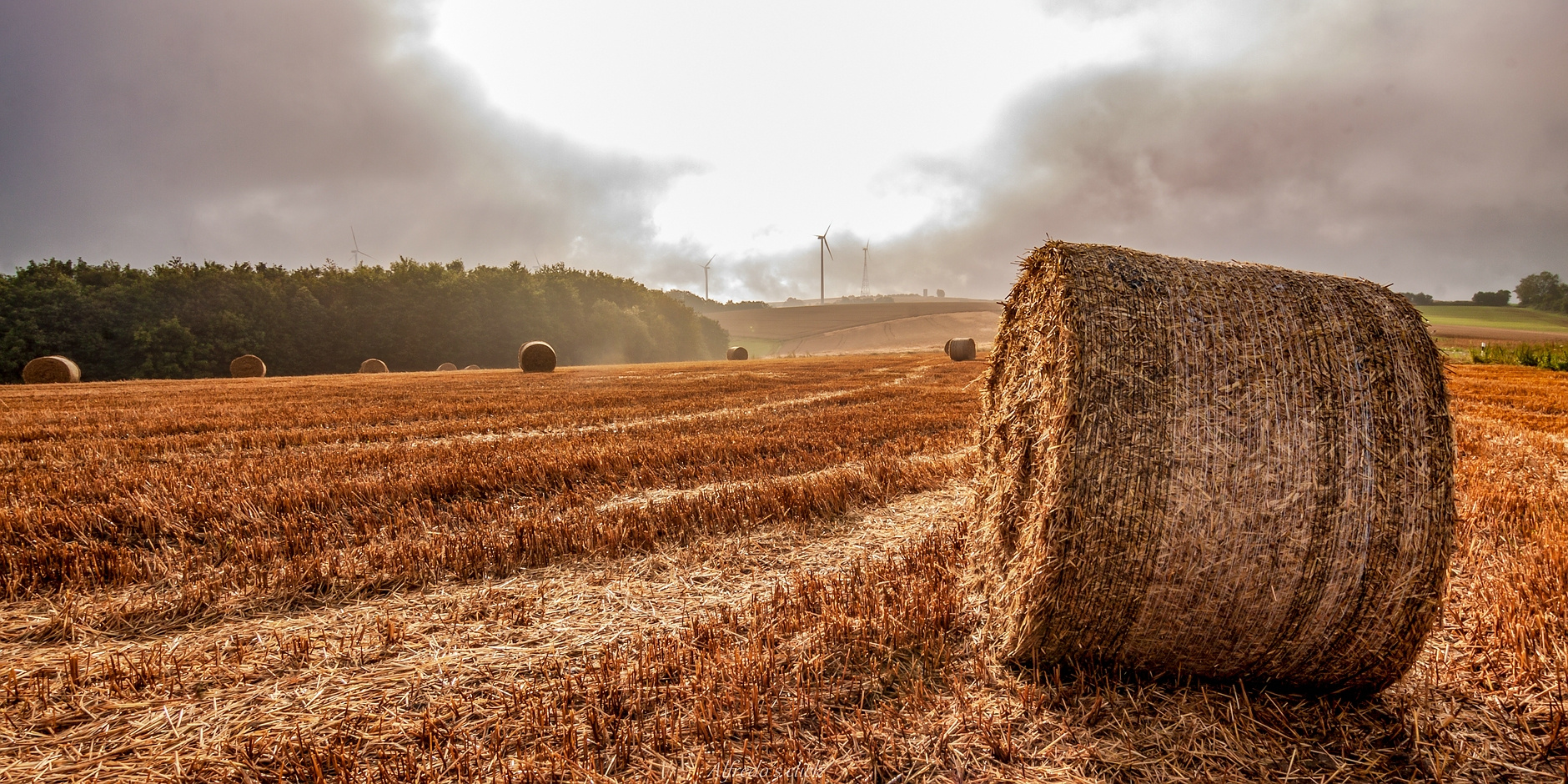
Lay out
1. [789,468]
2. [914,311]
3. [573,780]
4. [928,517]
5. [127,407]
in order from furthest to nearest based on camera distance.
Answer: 1. [914,311]
2. [127,407]
3. [789,468]
4. [928,517]
5. [573,780]

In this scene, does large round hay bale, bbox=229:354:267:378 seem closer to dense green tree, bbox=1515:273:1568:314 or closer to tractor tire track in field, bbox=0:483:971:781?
tractor tire track in field, bbox=0:483:971:781

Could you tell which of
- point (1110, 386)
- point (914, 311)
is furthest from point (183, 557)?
point (914, 311)

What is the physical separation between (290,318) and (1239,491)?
219ft

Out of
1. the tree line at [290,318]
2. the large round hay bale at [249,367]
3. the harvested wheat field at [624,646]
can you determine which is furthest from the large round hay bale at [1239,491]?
the tree line at [290,318]

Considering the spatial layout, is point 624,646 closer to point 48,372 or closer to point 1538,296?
point 48,372

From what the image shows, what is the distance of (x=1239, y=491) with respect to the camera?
103 inches

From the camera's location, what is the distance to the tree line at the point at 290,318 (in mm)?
43781

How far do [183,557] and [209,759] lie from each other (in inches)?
115

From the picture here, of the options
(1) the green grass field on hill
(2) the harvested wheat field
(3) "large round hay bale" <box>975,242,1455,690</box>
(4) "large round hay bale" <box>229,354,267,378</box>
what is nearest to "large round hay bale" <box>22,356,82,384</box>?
(4) "large round hay bale" <box>229,354,267,378</box>

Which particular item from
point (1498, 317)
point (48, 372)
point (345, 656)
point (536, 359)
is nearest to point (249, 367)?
point (48, 372)

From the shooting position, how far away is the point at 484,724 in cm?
246

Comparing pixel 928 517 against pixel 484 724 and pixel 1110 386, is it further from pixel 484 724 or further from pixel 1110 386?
pixel 484 724

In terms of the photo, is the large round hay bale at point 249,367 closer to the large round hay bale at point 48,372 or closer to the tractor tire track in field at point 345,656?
the large round hay bale at point 48,372

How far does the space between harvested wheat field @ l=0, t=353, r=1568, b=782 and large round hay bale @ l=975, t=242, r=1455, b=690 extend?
0.27m
